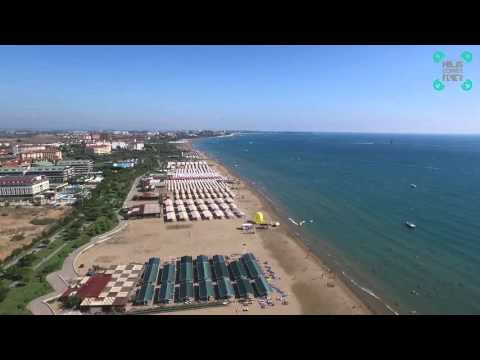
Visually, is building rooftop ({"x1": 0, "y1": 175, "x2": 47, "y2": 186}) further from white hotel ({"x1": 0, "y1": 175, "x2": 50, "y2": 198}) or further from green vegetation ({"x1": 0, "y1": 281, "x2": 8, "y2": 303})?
green vegetation ({"x1": 0, "y1": 281, "x2": 8, "y2": 303})

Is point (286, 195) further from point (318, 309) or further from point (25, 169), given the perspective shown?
point (25, 169)

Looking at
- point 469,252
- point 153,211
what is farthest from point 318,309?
point 153,211

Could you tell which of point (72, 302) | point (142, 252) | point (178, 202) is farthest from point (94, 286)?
point (178, 202)

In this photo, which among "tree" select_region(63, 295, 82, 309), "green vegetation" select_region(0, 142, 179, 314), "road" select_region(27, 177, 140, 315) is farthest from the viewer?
"green vegetation" select_region(0, 142, 179, 314)

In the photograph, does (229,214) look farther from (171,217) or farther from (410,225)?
(410,225)

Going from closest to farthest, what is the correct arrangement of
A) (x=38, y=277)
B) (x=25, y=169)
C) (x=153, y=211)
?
(x=38, y=277) → (x=153, y=211) → (x=25, y=169)

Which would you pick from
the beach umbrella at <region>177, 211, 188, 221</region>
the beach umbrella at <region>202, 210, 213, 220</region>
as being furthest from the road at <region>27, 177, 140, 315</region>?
the beach umbrella at <region>202, 210, 213, 220</region>
